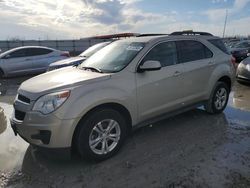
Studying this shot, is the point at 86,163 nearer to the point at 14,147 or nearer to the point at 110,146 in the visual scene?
the point at 110,146

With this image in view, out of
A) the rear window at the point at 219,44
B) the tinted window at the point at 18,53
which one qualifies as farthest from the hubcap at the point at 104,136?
the tinted window at the point at 18,53

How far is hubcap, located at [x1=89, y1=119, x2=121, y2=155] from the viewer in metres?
4.05

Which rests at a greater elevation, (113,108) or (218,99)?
(113,108)

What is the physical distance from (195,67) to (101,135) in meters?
2.49

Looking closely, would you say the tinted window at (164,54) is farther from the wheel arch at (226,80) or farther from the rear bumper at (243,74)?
the rear bumper at (243,74)

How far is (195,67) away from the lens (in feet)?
18.0

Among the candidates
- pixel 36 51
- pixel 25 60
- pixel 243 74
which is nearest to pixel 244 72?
pixel 243 74

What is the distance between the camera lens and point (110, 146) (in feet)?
14.0

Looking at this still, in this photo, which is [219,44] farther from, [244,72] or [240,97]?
[244,72]

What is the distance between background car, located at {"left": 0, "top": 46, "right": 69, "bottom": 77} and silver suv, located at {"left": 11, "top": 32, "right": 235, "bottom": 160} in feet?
27.5

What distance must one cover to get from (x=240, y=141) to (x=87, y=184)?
9.26 ft

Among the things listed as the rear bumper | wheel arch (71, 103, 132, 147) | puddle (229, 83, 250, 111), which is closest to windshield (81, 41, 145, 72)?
wheel arch (71, 103, 132, 147)

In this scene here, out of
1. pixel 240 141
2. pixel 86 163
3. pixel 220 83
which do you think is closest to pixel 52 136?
pixel 86 163

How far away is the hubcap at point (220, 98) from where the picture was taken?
20.4 feet
